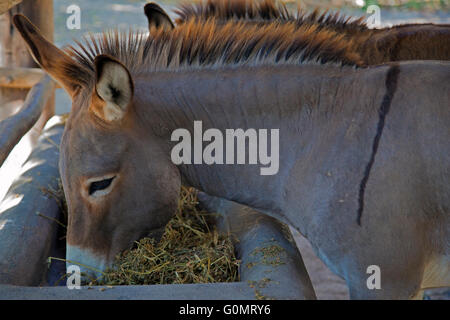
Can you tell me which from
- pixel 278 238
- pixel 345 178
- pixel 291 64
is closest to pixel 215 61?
pixel 291 64

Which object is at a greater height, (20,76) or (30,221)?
(20,76)

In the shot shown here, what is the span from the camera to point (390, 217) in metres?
1.99

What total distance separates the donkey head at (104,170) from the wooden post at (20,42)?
91.2 inches

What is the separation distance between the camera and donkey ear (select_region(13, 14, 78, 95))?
2350mm

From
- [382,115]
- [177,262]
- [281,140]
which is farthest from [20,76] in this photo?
[382,115]

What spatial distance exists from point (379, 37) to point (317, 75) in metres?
1.24

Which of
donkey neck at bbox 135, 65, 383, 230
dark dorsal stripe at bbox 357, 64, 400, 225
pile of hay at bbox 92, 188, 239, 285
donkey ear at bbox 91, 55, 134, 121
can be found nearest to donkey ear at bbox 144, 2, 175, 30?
donkey neck at bbox 135, 65, 383, 230

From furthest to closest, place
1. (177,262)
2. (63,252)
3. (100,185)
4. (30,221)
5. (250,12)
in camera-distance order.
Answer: (250,12), (63,252), (30,221), (177,262), (100,185)

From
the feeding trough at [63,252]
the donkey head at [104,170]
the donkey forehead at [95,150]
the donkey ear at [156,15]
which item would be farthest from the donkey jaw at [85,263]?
the donkey ear at [156,15]

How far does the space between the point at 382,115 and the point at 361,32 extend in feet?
4.74

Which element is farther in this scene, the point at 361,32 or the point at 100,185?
the point at 361,32

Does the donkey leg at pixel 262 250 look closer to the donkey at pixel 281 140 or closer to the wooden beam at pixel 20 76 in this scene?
the donkey at pixel 281 140

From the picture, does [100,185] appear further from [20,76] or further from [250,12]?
[20,76]

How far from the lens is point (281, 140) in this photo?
2.31 meters
